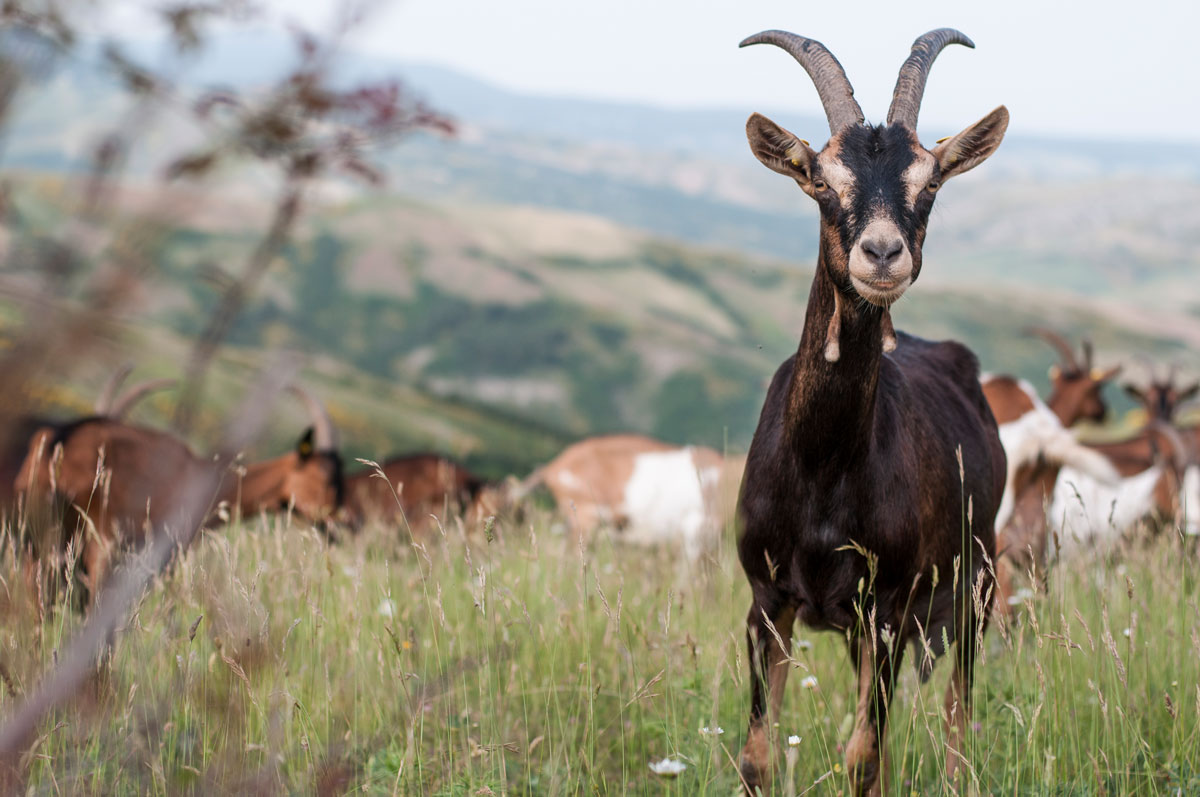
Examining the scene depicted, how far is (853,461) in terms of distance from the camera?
330cm

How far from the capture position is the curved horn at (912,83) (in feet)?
11.5

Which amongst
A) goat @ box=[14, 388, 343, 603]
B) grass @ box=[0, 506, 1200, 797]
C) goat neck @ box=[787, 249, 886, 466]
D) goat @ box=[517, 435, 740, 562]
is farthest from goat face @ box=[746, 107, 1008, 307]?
goat @ box=[517, 435, 740, 562]

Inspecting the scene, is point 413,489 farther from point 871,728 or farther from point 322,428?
point 871,728

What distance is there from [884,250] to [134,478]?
2.54m

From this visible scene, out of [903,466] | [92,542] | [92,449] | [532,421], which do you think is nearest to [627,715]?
[903,466]

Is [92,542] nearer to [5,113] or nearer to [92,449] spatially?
[92,449]

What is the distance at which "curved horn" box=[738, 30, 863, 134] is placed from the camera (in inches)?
137

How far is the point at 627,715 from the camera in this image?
423 cm

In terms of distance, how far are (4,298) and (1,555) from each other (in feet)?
15.6

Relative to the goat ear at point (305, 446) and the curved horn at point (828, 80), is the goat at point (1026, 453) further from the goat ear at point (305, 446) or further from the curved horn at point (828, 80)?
the goat ear at point (305, 446)

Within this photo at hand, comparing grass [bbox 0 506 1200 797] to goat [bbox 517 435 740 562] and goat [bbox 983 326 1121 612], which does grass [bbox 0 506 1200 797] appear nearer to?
goat [bbox 983 326 1121 612]

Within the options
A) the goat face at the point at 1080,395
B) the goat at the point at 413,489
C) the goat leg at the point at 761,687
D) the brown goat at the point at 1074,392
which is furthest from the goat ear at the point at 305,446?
the goat face at the point at 1080,395

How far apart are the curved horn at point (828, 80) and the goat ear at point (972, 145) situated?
298mm

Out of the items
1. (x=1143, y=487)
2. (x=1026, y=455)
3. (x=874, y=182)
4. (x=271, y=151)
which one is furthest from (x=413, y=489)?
(x=271, y=151)
